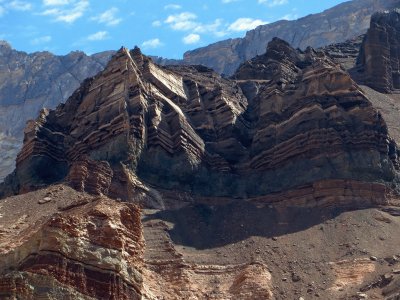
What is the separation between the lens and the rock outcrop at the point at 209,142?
219 feet

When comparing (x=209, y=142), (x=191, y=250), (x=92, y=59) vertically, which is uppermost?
(x=92, y=59)

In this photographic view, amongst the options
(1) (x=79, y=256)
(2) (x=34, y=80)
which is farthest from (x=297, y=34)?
(1) (x=79, y=256)

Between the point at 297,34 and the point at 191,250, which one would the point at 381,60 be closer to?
the point at 191,250

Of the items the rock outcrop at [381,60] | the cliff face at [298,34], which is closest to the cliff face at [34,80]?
the cliff face at [298,34]

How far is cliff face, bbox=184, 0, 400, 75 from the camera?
6506 inches

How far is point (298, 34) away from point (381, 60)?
79.4 meters

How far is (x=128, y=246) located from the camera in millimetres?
50219

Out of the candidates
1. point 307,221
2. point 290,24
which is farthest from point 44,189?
point 290,24

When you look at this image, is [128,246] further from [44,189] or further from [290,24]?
[290,24]

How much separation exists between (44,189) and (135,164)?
851 centimetres

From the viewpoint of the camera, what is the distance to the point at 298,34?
17562 cm

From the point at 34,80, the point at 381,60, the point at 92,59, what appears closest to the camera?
the point at 381,60

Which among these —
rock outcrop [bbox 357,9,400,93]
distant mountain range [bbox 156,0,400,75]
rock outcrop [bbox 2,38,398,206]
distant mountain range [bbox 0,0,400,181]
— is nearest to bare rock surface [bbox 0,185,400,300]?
rock outcrop [bbox 2,38,398,206]

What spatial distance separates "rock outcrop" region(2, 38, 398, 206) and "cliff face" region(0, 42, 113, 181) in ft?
265
